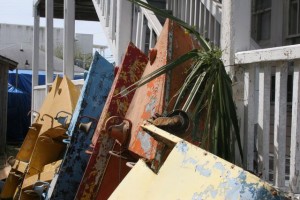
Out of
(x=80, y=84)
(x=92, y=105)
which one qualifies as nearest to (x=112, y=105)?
(x=92, y=105)

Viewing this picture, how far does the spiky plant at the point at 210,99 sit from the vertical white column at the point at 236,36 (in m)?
0.18

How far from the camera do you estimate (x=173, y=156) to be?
2.06 metres

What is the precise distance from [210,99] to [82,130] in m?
1.82

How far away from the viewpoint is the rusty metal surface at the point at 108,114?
372cm

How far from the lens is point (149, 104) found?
3.19 meters

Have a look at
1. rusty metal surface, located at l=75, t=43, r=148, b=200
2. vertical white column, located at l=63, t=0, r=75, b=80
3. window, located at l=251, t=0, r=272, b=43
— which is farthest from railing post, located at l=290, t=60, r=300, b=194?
vertical white column, located at l=63, t=0, r=75, b=80

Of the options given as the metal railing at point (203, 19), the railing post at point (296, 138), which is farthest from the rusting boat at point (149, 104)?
the metal railing at point (203, 19)

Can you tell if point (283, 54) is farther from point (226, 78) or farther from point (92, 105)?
point (92, 105)

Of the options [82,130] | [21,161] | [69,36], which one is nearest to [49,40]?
[69,36]

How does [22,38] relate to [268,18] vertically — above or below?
above

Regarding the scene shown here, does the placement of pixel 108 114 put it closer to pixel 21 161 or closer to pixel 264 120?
pixel 264 120

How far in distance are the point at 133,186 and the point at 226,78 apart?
3.74 ft

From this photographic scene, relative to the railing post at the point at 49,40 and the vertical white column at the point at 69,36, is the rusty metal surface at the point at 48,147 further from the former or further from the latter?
the railing post at the point at 49,40

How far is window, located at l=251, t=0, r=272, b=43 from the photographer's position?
20.4 ft
